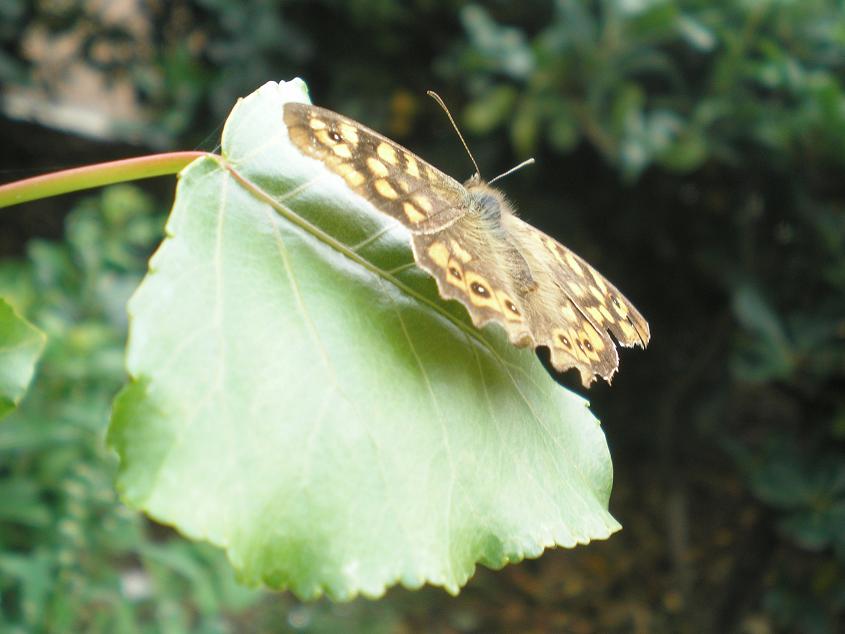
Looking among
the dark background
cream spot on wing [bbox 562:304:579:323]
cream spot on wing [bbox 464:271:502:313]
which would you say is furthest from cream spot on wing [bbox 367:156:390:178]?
the dark background

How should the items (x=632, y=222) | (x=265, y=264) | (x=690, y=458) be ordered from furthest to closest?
(x=690, y=458) → (x=632, y=222) → (x=265, y=264)

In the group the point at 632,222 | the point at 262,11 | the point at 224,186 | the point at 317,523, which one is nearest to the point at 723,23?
the point at 632,222

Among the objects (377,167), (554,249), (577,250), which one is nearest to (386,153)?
(377,167)

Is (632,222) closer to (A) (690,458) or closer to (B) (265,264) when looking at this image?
(A) (690,458)

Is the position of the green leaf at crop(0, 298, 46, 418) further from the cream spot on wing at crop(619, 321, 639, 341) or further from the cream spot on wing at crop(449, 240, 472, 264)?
the cream spot on wing at crop(619, 321, 639, 341)

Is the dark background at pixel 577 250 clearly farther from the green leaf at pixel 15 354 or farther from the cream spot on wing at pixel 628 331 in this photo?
the cream spot on wing at pixel 628 331

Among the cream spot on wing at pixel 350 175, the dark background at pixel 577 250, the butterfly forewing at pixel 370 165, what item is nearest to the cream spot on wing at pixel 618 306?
the butterfly forewing at pixel 370 165
